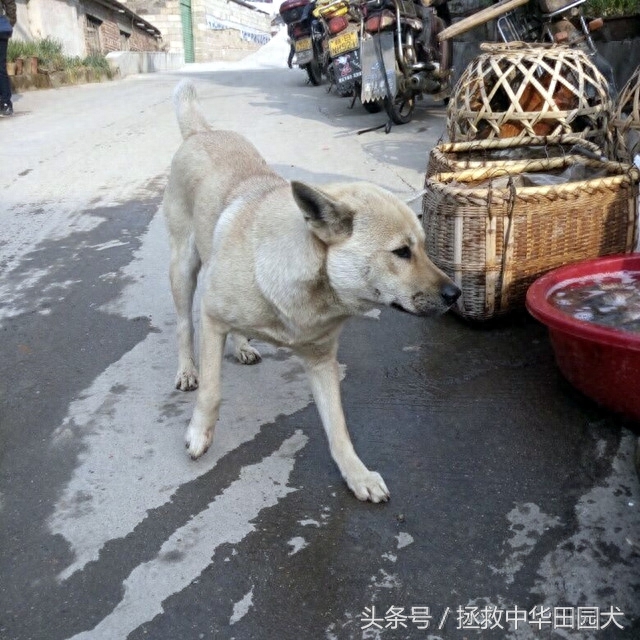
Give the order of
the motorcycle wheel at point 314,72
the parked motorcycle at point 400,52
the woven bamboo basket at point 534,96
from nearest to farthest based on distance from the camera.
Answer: the woven bamboo basket at point 534,96, the parked motorcycle at point 400,52, the motorcycle wheel at point 314,72

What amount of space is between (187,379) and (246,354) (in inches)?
14.8

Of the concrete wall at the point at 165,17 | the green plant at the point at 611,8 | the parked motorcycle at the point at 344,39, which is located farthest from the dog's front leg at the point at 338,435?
the concrete wall at the point at 165,17

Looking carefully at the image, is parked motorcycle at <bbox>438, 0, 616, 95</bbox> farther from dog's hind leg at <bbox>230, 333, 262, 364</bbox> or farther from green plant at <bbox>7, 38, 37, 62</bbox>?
green plant at <bbox>7, 38, 37, 62</bbox>

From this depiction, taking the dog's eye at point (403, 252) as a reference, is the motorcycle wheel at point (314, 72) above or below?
above

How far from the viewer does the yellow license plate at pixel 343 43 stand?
30.6ft

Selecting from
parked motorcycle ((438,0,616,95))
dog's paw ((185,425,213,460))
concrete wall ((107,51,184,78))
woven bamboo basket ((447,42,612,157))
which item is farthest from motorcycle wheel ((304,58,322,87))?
dog's paw ((185,425,213,460))

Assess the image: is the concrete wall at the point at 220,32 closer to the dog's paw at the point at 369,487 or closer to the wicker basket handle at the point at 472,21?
the wicker basket handle at the point at 472,21

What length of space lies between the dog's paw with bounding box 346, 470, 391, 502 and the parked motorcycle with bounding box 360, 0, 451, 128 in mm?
6719

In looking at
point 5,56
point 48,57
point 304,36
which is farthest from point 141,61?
point 5,56

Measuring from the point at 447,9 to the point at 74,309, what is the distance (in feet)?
24.3

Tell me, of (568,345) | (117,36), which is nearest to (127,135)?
(568,345)

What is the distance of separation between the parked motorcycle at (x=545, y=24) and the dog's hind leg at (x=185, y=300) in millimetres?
3003

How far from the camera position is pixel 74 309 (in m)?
4.36

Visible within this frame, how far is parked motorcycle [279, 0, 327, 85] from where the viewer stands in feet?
47.1
